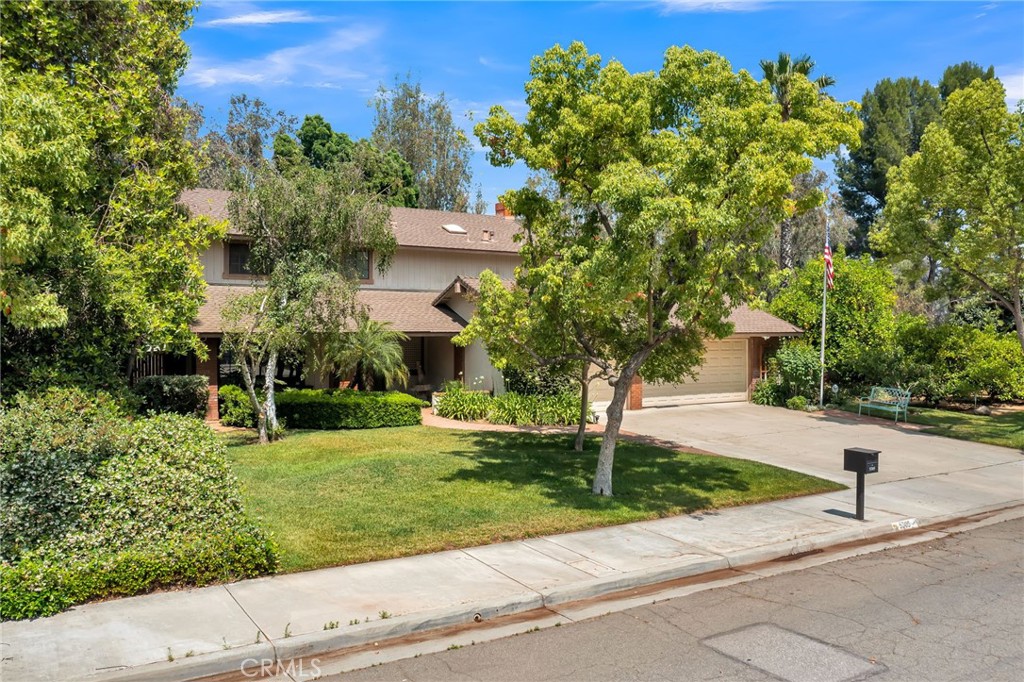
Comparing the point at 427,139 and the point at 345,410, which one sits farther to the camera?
the point at 427,139

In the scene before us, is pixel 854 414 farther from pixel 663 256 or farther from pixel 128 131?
pixel 128 131

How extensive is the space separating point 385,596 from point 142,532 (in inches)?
98.6

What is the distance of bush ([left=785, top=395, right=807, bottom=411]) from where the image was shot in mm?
24656

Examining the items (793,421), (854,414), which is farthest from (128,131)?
(854,414)

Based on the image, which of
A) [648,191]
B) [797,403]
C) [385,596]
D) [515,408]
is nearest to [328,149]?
[515,408]

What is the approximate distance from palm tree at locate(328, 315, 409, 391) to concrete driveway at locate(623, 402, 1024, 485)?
6364 millimetres

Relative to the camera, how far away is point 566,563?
892 centimetres

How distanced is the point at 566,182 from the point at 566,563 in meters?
6.00

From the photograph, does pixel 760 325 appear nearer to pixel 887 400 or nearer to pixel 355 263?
pixel 887 400

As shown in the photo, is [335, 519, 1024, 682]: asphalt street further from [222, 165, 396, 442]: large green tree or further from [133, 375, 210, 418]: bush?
[133, 375, 210, 418]: bush

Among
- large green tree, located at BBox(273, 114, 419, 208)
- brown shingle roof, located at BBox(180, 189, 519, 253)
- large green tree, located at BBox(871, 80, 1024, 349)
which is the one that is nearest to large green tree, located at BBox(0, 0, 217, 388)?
brown shingle roof, located at BBox(180, 189, 519, 253)

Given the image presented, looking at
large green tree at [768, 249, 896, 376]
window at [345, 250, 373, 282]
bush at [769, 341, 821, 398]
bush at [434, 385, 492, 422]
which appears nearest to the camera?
window at [345, 250, 373, 282]

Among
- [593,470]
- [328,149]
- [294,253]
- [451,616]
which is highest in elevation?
[328,149]

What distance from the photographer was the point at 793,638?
6.91 metres
